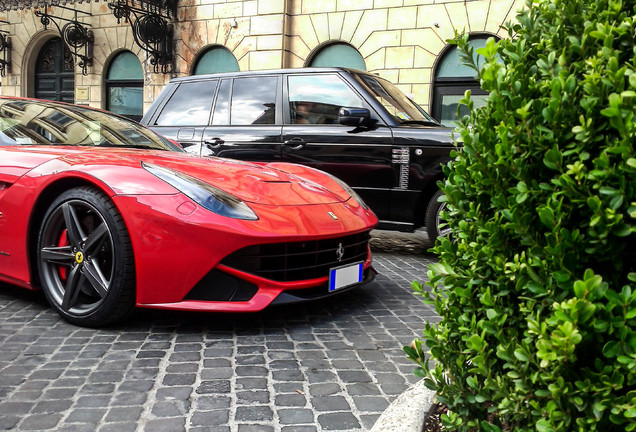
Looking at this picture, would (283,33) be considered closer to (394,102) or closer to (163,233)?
(394,102)

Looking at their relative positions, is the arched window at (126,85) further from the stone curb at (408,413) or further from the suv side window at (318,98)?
the stone curb at (408,413)

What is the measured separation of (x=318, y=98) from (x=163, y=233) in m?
3.40

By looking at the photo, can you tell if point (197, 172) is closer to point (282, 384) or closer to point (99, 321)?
point (99, 321)

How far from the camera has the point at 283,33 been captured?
12.7 meters

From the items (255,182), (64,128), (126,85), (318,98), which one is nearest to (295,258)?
(255,182)

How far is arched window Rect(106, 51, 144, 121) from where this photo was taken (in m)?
15.0

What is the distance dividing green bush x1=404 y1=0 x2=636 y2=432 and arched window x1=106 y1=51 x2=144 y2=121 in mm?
14575

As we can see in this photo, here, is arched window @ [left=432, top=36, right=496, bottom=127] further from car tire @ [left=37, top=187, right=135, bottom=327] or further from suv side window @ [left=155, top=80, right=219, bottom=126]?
car tire @ [left=37, top=187, right=135, bottom=327]

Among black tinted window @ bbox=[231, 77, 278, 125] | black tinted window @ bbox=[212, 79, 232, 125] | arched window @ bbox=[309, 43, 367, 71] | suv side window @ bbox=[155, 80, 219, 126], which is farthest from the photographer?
arched window @ bbox=[309, 43, 367, 71]

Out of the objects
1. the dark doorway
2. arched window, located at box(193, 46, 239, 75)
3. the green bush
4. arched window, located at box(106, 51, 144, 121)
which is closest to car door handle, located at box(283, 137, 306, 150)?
the green bush

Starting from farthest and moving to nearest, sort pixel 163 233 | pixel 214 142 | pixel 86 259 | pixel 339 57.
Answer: pixel 339 57 → pixel 214 142 → pixel 86 259 → pixel 163 233

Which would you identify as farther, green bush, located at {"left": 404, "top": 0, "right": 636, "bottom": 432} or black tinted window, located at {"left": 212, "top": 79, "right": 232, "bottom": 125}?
black tinted window, located at {"left": 212, "top": 79, "right": 232, "bottom": 125}

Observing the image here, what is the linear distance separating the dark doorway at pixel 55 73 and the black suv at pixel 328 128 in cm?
1111

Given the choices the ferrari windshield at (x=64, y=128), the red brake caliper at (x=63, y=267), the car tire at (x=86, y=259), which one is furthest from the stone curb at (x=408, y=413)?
the ferrari windshield at (x=64, y=128)
